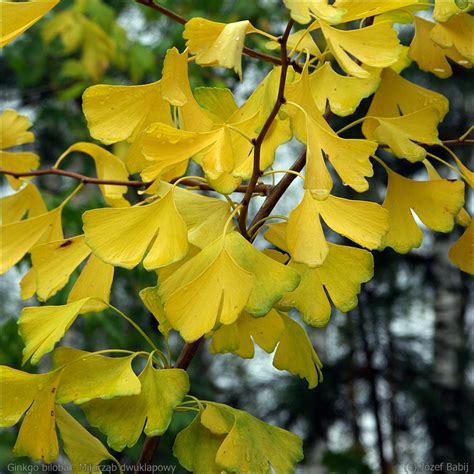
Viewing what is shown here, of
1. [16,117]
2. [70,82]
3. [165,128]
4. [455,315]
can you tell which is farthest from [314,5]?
[70,82]

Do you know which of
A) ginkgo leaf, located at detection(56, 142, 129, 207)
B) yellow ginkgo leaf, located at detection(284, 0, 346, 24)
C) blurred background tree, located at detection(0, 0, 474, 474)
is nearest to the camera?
yellow ginkgo leaf, located at detection(284, 0, 346, 24)

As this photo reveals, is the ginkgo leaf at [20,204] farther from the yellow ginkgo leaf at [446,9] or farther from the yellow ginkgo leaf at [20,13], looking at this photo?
the yellow ginkgo leaf at [446,9]

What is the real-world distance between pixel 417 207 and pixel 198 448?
193 millimetres

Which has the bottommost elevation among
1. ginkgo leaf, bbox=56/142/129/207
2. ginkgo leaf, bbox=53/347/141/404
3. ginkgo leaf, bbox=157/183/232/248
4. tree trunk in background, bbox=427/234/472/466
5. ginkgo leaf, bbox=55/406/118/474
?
tree trunk in background, bbox=427/234/472/466

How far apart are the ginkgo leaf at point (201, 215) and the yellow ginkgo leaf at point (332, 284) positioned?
5 cm

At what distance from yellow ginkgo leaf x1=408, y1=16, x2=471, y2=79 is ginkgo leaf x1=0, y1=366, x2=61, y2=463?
0.96 feet

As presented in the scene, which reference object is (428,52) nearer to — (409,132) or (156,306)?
(409,132)

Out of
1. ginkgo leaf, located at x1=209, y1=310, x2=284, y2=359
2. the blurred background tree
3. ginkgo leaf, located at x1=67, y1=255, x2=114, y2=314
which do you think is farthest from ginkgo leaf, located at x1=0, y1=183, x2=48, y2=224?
the blurred background tree

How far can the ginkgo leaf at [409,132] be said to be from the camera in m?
0.46

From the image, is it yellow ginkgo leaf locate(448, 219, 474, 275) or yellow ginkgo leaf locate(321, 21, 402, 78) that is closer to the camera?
yellow ginkgo leaf locate(321, 21, 402, 78)

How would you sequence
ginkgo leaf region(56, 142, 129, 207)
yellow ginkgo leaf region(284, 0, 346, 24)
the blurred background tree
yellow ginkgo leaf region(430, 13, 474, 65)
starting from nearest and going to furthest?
yellow ginkgo leaf region(284, 0, 346, 24) → yellow ginkgo leaf region(430, 13, 474, 65) → ginkgo leaf region(56, 142, 129, 207) → the blurred background tree

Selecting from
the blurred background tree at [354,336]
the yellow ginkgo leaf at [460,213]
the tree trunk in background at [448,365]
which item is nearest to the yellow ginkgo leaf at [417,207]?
the yellow ginkgo leaf at [460,213]

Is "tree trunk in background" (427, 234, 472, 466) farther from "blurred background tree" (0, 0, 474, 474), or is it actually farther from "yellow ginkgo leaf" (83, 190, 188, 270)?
"yellow ginkgo leaf" (83, 190, 188, 270)

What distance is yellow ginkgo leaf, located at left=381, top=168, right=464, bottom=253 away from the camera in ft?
1.60
